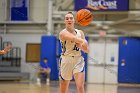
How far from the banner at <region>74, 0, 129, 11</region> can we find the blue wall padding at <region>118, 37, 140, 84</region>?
183cm

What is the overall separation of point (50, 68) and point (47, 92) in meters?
7.49

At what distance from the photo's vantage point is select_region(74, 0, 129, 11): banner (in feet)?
66.9

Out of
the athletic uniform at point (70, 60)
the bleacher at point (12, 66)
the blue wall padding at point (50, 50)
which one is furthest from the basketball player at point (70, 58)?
the bleacher at point (12, 66)

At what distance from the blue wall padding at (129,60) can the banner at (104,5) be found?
1.83 m

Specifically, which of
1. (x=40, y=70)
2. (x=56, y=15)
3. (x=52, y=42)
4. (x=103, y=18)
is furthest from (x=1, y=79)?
(x=103, y=18)

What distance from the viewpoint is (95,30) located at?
21594mm

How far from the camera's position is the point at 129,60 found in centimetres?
2048

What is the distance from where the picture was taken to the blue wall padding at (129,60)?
20375 millimetres

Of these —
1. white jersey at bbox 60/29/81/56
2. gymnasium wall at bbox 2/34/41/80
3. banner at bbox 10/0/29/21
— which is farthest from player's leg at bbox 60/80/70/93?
banner at bbox 10/0/29/21

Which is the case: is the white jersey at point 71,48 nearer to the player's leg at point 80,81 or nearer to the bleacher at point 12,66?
the player's leg at point 80,81

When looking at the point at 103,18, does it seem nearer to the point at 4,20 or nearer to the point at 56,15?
the point at 56,15

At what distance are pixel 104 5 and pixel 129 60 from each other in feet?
11.6

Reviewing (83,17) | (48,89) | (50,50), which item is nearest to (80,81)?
(83,17)

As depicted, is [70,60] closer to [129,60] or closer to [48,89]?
[48,89]
